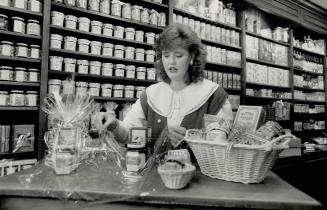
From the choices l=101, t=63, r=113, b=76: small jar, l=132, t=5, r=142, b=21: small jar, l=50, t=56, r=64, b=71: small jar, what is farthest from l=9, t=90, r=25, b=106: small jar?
l=132, t=5, r=142, b=21: small jar

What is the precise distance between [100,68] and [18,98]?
2.53ft

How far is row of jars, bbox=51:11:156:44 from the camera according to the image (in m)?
2.35

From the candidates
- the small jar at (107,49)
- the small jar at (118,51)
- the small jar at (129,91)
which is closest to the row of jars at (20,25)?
the small jar at (107,49)

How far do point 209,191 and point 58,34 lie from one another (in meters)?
2.21

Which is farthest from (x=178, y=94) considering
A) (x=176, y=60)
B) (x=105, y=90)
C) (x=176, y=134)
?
(x=105, y=90)

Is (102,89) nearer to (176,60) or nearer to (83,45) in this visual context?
(83,45)

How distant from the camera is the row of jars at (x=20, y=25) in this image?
2115mm

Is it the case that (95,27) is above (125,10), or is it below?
below

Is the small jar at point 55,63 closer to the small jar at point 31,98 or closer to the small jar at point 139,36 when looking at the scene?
the small jar at point 31,98

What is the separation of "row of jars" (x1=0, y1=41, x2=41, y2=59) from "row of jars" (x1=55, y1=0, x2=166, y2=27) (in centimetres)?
52

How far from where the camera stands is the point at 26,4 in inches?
87.1

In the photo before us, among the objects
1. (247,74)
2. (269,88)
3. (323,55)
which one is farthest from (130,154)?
(323,55)

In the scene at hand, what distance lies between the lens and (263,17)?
443cm

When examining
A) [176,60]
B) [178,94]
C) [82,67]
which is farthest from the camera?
[82,67]
